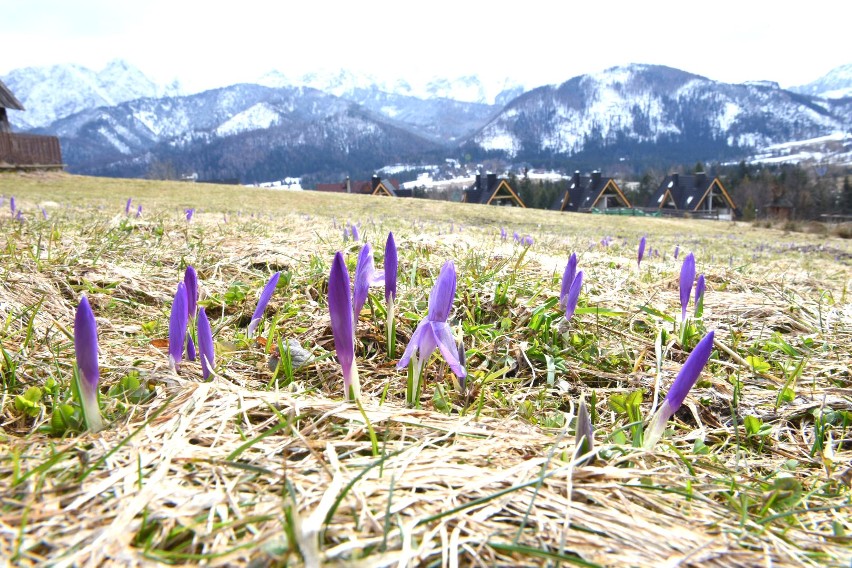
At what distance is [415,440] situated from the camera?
1187mm

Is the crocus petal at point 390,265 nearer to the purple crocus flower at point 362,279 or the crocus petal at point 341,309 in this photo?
the purple crocus flower at point 362,279

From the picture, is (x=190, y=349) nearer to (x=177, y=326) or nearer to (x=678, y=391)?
(x=177, y=326)

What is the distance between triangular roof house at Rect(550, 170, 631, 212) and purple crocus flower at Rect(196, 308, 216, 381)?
5768 centimetres

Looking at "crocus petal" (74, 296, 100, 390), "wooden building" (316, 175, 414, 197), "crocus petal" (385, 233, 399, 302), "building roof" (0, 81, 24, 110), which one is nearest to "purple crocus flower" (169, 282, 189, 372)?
"crocus petal" (74, 296, 100, 390)

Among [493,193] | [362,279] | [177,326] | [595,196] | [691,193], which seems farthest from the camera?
[595,196]

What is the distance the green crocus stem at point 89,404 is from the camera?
1.15 m

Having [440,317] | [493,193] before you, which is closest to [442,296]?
[440,317]

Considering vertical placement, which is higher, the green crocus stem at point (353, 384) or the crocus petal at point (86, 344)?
the crocus petal at point (86, 344)

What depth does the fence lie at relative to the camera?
62.1 ft

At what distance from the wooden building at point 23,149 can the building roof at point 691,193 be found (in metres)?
54.0

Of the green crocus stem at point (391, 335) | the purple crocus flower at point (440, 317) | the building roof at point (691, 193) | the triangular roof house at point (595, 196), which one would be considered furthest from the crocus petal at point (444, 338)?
the building roof at point (691, 193)

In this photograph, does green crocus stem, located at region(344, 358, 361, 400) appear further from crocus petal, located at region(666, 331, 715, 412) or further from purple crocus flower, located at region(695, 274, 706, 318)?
purple crocus flower, located at region(695, 274, 706, 318)

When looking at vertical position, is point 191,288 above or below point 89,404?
above

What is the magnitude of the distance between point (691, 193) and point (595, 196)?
9.86 metres
